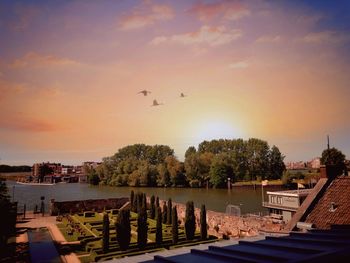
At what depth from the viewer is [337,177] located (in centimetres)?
2253

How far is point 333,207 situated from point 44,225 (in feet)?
139

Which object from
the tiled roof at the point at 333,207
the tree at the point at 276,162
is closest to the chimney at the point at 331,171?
the tiled roof at the point at 333,207

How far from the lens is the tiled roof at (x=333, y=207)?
20.2 m

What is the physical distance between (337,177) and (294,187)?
7899 cm

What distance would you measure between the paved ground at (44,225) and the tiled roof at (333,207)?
839 inches

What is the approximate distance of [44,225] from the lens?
4981 centimetres

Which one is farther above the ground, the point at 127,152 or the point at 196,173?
the point at 127,152

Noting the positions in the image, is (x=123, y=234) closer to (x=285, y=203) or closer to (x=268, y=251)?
(x=285, y=203)

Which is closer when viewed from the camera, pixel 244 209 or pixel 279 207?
pixel 279 207

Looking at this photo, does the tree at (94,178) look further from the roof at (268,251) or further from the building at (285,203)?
the roof at (268,251)

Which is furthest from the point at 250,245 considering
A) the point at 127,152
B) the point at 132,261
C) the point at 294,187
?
the point at 127,152

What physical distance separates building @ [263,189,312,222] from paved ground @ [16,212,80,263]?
27198mm

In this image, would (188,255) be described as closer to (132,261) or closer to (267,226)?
(132,261)

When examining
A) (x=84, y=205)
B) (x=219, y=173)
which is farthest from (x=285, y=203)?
(x=219, y=173)
